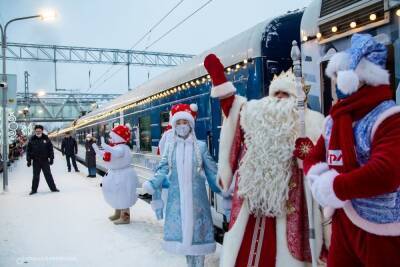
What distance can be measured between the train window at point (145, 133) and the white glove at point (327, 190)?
7461 mm

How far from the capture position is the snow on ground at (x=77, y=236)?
470cm

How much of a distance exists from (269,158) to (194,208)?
1.24m

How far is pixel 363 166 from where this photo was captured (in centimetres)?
179

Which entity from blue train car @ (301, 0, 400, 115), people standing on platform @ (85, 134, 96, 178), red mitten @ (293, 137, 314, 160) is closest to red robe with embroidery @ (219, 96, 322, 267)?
red mitten @ (293, 137, 314, 160)

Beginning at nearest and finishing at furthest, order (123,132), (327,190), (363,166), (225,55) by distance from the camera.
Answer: (363,166) < (327,190) < (225,55) < (123,132)

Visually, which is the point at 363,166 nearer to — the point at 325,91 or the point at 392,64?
the point at 392,64

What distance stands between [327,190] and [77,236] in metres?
4.71

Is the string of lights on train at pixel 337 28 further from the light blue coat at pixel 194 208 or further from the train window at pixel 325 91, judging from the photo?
the light blue coat at pixel 194 208

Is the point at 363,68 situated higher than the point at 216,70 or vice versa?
the point at 216,70

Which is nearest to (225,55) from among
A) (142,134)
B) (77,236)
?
(77,236)

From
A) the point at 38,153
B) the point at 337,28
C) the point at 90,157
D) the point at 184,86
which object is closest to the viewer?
the point at 337,28

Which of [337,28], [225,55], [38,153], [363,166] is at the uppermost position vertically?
[225,55]

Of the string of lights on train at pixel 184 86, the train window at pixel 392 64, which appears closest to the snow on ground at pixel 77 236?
the string of lights on train at pixel 184 86

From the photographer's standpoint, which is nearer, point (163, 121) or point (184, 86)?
point (184, 86)
